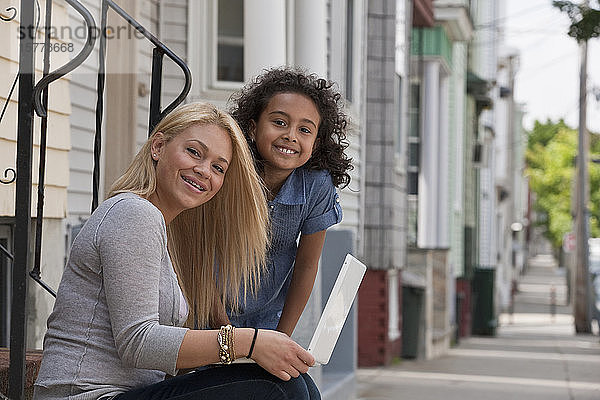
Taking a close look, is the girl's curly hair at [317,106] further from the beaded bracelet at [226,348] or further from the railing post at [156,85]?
the beaded bracelet at [226,348]

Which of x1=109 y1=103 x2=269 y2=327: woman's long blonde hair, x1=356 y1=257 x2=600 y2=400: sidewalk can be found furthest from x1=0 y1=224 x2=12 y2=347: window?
x1=356 y1=257 x2=600 y2=400: sidewalk

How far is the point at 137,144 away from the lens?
296 inches

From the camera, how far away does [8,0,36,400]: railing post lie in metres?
3.12

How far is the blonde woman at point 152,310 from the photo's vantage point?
2.64m

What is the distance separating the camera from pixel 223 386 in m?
2.76

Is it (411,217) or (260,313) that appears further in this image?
(411,217)

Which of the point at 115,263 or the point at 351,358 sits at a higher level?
the point at 115,263

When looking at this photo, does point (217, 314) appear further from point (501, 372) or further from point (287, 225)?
point (501, 372)

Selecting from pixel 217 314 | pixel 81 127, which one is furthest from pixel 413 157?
pixel 217 314

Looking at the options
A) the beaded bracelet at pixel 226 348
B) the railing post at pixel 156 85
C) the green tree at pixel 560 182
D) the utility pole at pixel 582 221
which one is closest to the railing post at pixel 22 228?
the beaded bracelet at pixel 226 348

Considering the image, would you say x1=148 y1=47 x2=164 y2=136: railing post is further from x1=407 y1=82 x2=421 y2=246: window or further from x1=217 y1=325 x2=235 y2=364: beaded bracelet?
x1=407 y1=82 x2=421 y2=246: window

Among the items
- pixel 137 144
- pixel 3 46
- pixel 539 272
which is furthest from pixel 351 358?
pixel 539 272

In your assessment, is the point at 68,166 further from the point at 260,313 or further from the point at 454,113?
the point at 454,113

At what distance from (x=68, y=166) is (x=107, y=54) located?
117 cm
